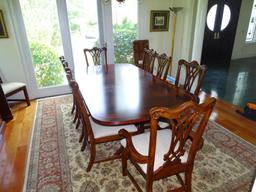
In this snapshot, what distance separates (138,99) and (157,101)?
0.59 ft

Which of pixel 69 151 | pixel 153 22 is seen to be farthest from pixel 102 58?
pixel 69 151

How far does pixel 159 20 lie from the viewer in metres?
4.21

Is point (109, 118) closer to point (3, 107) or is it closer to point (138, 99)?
point (138, 99)

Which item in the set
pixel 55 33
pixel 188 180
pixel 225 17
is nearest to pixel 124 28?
pixel 55 33

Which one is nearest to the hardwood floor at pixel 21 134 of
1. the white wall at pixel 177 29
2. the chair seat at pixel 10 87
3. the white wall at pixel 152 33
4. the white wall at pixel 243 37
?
the chair seat at pixel 10 87

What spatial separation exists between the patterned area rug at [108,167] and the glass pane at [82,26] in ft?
5.82

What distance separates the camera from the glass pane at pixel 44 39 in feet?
11.1

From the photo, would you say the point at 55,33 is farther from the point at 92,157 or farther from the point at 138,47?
the point at 92,157

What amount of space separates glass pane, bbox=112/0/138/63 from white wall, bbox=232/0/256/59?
431cm

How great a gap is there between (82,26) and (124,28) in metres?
0.93

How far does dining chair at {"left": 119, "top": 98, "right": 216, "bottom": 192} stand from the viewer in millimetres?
1011

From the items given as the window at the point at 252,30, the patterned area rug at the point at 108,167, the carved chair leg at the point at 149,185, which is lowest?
the patterned area rug at the point at 108,167

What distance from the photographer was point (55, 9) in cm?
345

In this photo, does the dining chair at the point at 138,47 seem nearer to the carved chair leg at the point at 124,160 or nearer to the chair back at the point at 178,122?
the carved chair leg at the point at 124,160
